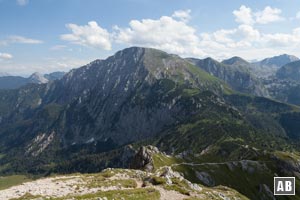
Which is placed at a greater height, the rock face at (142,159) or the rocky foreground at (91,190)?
the rocky foreground at (91,190)

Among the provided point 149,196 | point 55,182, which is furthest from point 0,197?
point 149,196

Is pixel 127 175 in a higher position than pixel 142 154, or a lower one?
higher

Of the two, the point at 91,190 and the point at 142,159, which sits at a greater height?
the point at 91,190

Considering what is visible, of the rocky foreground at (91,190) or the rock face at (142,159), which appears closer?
the rocky foreground at (91,190)

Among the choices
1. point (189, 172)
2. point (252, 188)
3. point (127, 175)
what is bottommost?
point (252, 188)

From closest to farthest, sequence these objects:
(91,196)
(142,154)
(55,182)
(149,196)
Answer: (91,196), (149,196), (55,182), (142,154)

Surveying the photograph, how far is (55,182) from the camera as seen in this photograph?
220ft

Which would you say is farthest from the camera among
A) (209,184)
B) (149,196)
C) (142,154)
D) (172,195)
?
(142,154)

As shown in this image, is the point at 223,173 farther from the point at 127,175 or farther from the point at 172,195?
the point at 172,195

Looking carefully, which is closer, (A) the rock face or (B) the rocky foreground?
(B) the rocky foreground

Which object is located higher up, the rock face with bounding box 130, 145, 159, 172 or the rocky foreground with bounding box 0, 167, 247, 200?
the rocky foreground with bounding box 0, 167, 247, 200

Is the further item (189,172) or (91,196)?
(189,172)

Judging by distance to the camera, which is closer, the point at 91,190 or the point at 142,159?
the point at 91,190

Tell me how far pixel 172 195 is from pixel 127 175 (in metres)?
23.2
